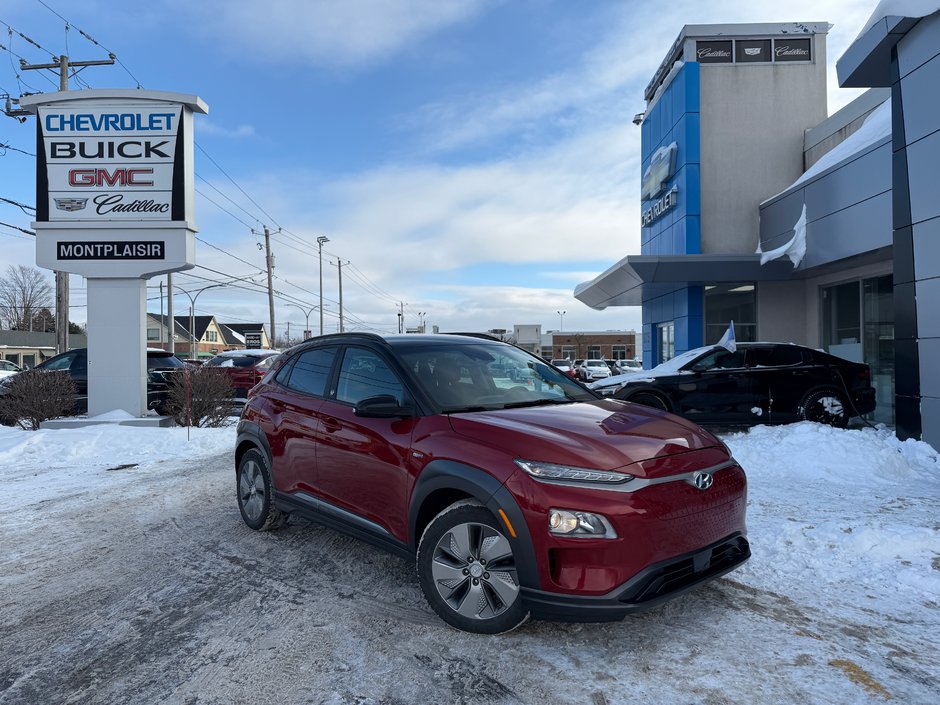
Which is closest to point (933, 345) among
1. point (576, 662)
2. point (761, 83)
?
point (576, 662)

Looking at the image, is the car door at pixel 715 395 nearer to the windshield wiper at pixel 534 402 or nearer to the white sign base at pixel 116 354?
the windshield wiper at pixel 534 402

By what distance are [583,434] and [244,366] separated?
49.7 ft

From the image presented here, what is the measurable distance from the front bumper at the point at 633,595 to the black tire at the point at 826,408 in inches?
327

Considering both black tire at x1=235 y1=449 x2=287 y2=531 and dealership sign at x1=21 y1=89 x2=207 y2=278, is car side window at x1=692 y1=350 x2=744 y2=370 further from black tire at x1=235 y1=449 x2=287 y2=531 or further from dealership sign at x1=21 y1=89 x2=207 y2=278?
dealership sign at x1=21 y1=89 x2=207 y2=278

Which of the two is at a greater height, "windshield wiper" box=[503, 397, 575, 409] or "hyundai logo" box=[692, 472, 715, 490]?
"windshield wiper" box=[503, 397, 575, 409]

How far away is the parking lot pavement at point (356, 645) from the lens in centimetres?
280

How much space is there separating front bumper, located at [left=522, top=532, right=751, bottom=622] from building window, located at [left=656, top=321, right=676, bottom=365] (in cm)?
1729

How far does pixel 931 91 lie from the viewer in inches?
308

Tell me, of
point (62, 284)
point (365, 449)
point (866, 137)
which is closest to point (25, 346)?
point (62, 284)

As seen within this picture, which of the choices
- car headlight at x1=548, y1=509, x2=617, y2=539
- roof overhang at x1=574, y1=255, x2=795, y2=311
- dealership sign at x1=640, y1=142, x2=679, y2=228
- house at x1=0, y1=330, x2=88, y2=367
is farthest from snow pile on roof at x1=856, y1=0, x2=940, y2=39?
house at x1=0, y1=330, x2=88, y2=367

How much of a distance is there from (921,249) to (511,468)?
7.71m

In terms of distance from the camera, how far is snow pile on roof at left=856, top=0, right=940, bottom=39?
768cm

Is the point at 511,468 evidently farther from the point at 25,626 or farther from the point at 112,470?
the point at 112,470

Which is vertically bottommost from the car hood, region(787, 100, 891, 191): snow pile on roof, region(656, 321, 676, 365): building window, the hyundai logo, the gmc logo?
the hyundai logo
